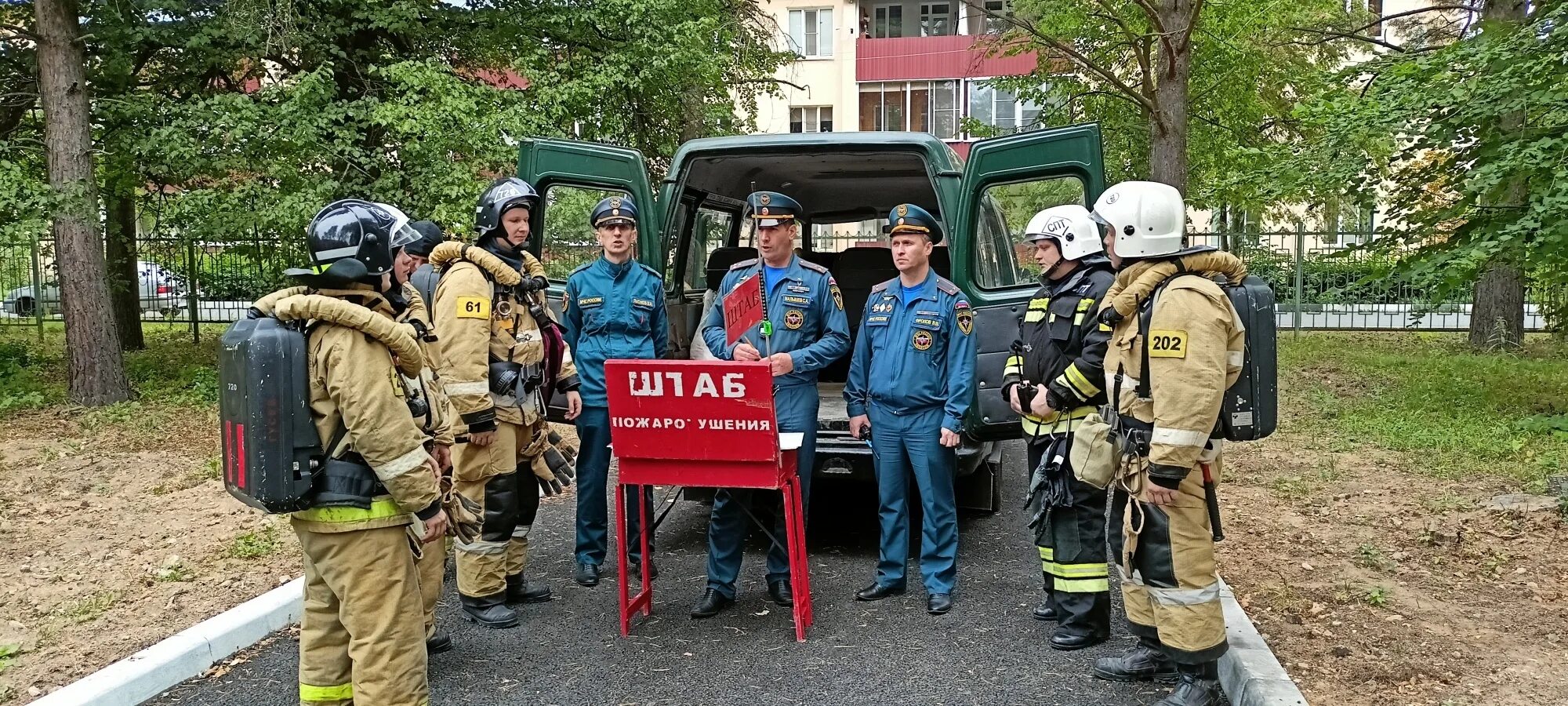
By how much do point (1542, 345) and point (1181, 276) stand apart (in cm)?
1378

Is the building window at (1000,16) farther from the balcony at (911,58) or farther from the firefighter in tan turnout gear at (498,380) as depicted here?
the balcony at (911,58)

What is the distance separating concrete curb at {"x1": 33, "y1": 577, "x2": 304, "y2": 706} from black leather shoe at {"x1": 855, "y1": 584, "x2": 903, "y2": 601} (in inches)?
95.1

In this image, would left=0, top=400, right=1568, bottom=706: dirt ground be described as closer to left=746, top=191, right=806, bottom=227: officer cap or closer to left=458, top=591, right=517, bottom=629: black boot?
left=458, top=591, right=517, bottom=629: black boot

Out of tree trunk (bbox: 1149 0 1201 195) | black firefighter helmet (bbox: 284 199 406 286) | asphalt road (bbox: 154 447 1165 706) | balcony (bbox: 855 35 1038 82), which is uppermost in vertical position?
balcony (bbox: 855 35 1038 82)

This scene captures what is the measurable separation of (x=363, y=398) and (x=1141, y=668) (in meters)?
2.94

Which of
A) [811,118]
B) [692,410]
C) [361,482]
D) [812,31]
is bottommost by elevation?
[361,482]

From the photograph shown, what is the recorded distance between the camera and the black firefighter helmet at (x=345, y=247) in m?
3.26

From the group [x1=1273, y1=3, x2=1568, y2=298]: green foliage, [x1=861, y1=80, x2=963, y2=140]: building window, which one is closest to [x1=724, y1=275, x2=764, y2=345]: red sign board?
[x1=1273, y1=3, x2=1568, y2=298]: green foliage

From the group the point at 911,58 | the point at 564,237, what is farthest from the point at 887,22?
the point at 564,237

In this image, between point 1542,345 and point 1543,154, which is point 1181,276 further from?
point 1542,345

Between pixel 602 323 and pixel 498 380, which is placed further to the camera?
pixel 602 323

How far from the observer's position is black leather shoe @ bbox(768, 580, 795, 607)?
5.02 meters

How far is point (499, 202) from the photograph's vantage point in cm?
475

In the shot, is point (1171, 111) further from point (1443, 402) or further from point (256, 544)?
point (256, 544)
